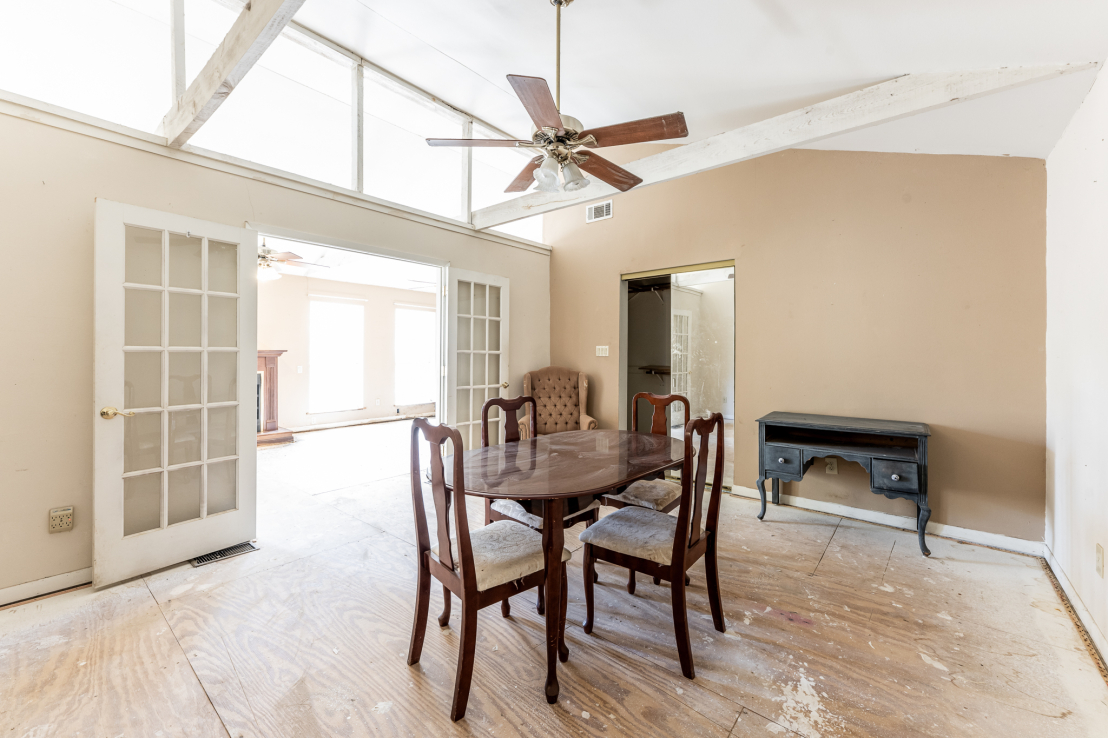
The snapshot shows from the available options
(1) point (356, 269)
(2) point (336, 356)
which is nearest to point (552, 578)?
(1) point (356, 269)

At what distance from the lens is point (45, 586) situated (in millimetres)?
2258

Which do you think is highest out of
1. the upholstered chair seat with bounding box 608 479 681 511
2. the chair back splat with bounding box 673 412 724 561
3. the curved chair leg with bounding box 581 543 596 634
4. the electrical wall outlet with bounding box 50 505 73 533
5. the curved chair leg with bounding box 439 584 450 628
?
the chair back splat with bounding box 673 412 724 561

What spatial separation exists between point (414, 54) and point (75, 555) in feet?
12.2

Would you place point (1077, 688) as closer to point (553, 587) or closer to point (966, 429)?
point (966, 429)

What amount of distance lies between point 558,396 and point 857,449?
2.64 metres

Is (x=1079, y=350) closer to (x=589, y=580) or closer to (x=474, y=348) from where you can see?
(x=589, y=580)

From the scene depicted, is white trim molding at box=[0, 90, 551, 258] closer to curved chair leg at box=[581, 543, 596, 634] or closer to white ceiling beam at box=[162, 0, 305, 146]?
white ceiling beam at box=[162, 0, 305, 146]

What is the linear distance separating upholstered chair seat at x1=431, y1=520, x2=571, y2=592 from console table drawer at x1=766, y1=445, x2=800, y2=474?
6.88 feet

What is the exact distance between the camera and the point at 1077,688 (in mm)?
1638

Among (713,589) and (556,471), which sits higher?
(556,471)

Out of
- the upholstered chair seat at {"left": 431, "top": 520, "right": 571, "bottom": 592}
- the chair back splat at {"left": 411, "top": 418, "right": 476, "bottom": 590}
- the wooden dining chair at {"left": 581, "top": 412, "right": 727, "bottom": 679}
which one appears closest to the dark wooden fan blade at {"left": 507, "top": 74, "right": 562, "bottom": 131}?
the chair back splat at {"left": 411, "top": 418, "right": 476, "bottom": 590}

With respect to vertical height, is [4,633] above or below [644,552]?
below

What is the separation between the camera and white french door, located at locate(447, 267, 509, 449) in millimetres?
4086

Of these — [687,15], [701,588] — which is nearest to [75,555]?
[701,588]
